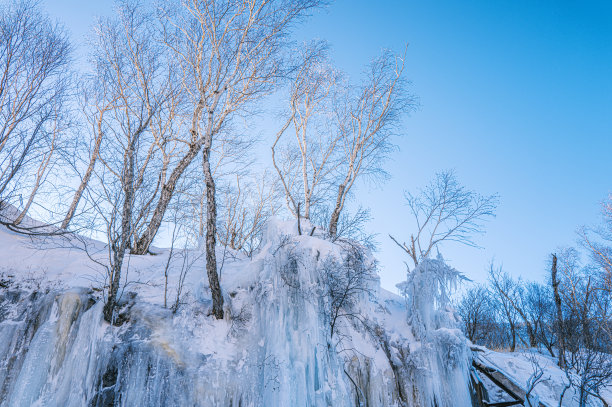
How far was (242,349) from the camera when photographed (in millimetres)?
4984

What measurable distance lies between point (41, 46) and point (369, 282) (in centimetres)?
917

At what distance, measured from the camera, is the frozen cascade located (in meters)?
4.09

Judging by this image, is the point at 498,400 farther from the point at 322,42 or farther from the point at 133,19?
the point at 133,19

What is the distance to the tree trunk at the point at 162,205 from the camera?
7.57 m

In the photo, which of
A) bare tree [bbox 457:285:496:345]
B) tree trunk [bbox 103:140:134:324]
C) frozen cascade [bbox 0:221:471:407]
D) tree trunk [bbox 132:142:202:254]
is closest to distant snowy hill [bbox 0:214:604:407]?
frozen cascade [bbox 0:221:471:407]

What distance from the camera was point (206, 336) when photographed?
4977 mm

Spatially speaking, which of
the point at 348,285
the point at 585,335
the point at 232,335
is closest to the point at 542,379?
the point at 585,335

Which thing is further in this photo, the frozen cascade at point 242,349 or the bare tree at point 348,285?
the bare tree at point 348,285

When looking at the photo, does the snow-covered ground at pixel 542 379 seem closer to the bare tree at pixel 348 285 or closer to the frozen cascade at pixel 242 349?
the frozen cascade at pixel 242 349

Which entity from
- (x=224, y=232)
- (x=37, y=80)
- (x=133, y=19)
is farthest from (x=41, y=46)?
(x=224, y=232)

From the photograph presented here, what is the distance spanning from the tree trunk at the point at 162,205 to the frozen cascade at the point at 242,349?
2.68 meters

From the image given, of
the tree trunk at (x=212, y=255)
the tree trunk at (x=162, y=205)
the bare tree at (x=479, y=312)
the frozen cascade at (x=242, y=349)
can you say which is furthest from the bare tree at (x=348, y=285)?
the bare tree at (x=479, y=312)

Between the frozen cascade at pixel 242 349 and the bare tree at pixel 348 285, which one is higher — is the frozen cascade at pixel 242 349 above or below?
below

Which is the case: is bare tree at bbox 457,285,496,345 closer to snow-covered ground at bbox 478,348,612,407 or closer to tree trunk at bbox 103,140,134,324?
snow-covered ground at bbox 478,348,612,407
